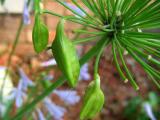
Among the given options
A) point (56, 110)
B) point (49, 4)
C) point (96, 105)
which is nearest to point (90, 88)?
point (96, 105)

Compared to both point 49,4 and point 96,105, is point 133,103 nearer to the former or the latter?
point 49,4

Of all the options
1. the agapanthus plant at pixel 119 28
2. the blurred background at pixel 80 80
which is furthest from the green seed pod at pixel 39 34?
the blurred background at pixel 80 80

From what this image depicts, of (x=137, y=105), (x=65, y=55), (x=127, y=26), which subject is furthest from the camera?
(x=137, y=105)

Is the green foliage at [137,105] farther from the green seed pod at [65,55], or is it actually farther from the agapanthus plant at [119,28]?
the green seed pod at [65,55]

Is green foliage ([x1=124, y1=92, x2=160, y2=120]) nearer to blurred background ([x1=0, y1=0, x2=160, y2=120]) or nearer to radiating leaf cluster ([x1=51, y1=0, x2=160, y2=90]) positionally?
blurred background ([x1=0, y1=0, x2=160, y2=120])

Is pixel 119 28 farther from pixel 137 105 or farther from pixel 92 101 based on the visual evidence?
pixel 137 105

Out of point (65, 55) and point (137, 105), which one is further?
point (137, 105)

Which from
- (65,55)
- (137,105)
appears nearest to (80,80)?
(137,105)

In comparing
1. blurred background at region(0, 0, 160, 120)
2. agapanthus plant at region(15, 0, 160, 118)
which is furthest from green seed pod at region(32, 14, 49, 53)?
blurred background at region(0, 0, 160, 120)
